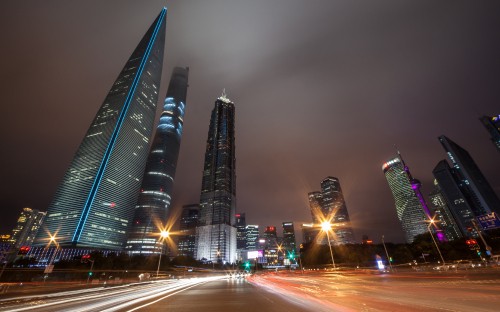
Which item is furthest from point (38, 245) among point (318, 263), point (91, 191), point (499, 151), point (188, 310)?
point (499, 151)

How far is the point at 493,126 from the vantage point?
151500mm

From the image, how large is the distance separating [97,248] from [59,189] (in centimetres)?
5490

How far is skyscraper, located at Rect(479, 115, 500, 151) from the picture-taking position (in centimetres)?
14898

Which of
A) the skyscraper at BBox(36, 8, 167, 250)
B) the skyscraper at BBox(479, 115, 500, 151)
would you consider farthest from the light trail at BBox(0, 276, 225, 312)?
the skyscraper at BBox(479, 115, 500, 151)

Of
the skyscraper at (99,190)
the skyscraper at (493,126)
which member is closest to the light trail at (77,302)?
the skyscraper at (99,190)

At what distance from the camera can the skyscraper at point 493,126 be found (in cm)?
14898

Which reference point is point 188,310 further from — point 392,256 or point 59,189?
point 59,189

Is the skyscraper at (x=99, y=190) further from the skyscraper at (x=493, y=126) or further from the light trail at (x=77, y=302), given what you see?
the skyscraper at (x=493, y=126)

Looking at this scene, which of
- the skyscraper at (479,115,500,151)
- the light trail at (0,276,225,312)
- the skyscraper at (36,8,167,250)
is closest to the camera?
the light trail at (0,276,225,312)

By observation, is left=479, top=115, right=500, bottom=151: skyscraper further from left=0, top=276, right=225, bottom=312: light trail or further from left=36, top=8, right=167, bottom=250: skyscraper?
left=36, top=8, right=167, bottom=250: skyscraper

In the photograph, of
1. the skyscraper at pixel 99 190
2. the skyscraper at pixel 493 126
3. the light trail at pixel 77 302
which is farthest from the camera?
the skyscraper at pixel 99 190

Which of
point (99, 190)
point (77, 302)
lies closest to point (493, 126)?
point (77, 302)

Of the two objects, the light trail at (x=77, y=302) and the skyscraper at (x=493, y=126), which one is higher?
the skyscraper at (x=493, y=126)

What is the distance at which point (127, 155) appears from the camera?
195 metres
